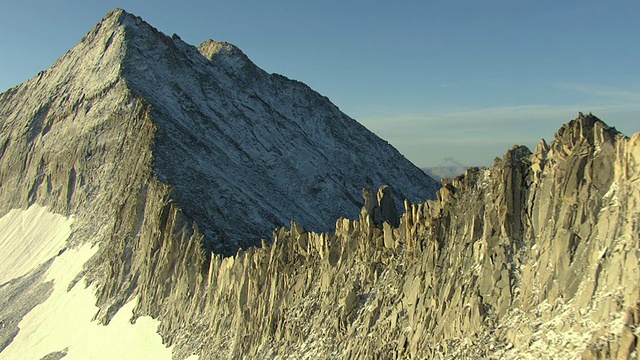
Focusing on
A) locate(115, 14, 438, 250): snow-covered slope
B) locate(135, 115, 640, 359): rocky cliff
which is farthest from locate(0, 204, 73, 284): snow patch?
locate(135, 115, 640, 359): rocky cliff

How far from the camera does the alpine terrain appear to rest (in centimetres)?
2116

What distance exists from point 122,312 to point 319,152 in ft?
138

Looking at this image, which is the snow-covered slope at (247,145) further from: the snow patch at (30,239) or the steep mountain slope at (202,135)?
the snow patch at (30,239)

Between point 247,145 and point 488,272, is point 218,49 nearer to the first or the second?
point 247,145

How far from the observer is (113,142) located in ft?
201

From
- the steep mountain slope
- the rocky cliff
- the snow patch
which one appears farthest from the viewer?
the snow patch

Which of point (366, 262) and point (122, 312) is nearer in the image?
point (366, 262)

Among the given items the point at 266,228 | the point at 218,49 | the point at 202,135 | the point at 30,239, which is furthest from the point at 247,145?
the point at 218,49

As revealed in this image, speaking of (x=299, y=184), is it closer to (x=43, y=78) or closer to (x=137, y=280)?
(x=137, y=280)

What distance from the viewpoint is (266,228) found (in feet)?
165

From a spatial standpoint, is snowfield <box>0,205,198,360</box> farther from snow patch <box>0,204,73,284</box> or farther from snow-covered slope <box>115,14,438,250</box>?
snow-covered slope <box>115,14,438,250</box>

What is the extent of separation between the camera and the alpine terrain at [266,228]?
21.2m

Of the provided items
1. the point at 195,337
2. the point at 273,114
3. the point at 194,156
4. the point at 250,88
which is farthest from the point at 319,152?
the point at 195,337

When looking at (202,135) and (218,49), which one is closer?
(202,135)
